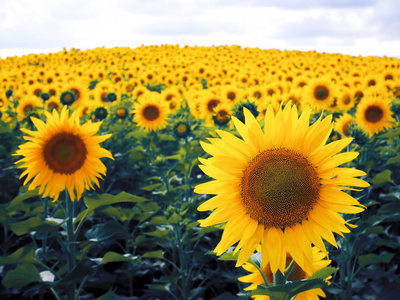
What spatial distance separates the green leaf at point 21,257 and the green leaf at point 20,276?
4 centimetres

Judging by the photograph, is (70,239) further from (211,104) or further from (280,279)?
(211,104)

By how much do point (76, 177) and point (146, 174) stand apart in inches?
129

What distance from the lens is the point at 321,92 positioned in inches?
268

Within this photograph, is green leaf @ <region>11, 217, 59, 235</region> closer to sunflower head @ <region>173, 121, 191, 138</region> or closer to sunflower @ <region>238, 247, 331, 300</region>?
sunflower @ <region>238, 247, 331, 300</region>

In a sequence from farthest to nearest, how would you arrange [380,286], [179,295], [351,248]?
[179,295], [380,286], [351,248]

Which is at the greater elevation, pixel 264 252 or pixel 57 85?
pixel 57 85

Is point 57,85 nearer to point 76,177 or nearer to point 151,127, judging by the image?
point 151,127

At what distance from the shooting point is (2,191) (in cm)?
557

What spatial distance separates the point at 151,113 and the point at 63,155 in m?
3.63

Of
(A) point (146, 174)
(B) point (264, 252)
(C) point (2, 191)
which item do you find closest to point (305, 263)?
(B) point (264, 252)

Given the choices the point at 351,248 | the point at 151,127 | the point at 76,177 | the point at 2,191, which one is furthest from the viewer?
the point at 151,127

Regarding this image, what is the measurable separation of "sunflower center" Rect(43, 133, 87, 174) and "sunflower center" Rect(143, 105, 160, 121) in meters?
3.57

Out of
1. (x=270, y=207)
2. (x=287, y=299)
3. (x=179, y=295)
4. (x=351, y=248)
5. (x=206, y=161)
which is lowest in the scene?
(x=179, y=295)

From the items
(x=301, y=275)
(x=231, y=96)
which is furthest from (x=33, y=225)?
(x=231, y=96)
